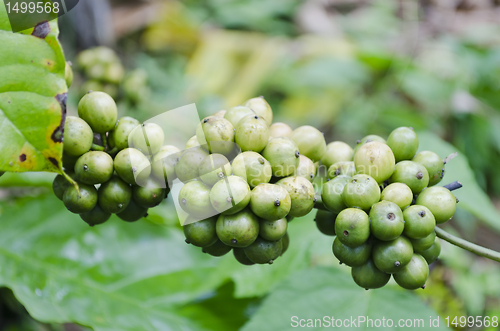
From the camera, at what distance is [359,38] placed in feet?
19.0

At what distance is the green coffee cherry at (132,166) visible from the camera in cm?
107

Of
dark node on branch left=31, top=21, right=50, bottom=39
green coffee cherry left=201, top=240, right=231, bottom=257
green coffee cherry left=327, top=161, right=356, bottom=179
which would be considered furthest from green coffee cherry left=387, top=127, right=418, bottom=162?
dark node on branch left=31, top=21, right=50, bottom=39

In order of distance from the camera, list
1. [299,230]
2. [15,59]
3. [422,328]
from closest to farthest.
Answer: [15,59] → [422,328] → [299,230]

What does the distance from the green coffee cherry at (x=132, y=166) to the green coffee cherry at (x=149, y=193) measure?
0.02 metres

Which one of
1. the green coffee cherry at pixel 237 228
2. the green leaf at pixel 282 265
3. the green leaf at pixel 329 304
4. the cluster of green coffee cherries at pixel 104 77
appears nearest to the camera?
the green coffee cherry at pixel 237 228

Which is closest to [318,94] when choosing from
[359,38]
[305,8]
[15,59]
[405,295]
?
[359,38]

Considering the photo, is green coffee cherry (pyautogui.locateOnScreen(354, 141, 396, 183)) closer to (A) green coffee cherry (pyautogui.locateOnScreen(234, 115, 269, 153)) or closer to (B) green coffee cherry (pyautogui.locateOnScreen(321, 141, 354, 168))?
(B) green coffee cherry (pyautogui.locateOnScreen(321, 141, 354, 168))

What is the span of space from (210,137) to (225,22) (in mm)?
5717

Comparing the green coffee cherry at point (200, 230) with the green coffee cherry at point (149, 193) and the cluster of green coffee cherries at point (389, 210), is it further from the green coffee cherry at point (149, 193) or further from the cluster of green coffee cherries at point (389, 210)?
the cluster of green coffee cherries at point (389, 210)

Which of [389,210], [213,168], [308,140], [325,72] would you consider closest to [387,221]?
[389,210]

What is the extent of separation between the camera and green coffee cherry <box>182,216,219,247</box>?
1.08m

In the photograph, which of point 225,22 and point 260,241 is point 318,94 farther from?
point 260,241

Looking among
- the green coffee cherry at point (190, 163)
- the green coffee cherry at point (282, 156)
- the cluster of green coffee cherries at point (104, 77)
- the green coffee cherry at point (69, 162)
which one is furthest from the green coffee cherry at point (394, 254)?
the cluster of green coffee cherries at point (104, 77)

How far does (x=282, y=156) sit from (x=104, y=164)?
19.7 inches
